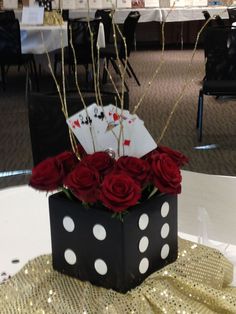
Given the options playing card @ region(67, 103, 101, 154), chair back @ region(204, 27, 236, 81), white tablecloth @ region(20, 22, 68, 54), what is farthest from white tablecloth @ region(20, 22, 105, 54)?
playing card @ region(67, 103, 101, 154)

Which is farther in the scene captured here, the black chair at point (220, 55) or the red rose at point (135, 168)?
the black chair at point (220, 55)

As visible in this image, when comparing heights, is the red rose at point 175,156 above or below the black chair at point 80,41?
above

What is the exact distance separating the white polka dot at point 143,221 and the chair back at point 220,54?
13.1 ft

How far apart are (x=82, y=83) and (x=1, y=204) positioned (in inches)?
225

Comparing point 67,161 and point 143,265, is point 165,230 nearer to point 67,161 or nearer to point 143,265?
point 143,265

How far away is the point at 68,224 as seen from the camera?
83 centimetres

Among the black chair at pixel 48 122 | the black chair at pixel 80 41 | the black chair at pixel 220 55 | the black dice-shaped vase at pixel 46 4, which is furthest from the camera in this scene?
the black dice-shaped vase at pixel 46 4

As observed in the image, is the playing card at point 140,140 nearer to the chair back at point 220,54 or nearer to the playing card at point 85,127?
the playing card at point 85,127

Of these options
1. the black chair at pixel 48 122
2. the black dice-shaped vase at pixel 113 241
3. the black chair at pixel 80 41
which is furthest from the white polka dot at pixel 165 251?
the black chair at pixel 80 41

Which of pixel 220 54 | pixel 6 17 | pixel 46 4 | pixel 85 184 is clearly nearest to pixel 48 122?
pixel 85 184

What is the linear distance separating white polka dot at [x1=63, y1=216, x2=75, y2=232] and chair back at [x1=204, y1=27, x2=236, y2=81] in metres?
4.00

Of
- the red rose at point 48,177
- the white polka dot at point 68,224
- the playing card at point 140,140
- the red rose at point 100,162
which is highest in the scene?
the playing card at point 140,140

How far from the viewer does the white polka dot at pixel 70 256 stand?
834 mm

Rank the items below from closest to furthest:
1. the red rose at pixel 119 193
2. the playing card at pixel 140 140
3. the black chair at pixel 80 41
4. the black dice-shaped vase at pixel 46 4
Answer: the red rose at pixel 119 193, the playing card at pixel 140 140, the black chair at pixel 80 41, the black dice-shaped vase at pixel 46 4
